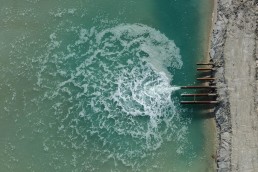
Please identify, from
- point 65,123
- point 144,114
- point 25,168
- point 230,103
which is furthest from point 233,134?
point 25,168

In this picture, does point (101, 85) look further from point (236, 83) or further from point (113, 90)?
point (236, 83)

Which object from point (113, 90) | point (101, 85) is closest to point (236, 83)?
point (113, 90)

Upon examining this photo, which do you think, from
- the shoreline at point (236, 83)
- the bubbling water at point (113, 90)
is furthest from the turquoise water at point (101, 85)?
the shoreline at point (236, 83)

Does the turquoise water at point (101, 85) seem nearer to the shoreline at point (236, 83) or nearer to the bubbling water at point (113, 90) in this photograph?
the bubbling water at point (113, 90)

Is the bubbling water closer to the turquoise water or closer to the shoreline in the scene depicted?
the turquoise water

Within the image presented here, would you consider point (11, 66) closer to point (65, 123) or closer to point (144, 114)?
point (65, 123)
